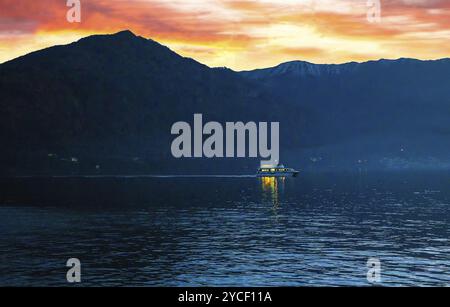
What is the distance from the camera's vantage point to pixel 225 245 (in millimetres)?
99125

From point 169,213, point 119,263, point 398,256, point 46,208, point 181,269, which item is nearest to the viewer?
point 181,269

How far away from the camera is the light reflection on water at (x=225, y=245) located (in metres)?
74.3

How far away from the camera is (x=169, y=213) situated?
158 m

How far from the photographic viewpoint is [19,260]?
8506 centimetres

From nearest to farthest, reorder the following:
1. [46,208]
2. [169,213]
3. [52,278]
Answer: [52,278], [169,213], [46,208]

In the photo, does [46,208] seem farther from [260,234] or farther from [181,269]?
[181,269]

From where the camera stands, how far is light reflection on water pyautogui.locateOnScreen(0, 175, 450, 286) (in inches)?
2926

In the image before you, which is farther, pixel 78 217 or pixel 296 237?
pixel 78 217

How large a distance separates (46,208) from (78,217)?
32.4 meters

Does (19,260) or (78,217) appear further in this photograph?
(78,217)

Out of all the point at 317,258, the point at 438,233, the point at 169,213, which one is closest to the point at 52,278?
the point at 317,258
